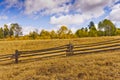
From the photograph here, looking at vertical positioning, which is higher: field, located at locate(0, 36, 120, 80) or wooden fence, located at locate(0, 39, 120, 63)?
wooden fence, located at locate(0, 39, 120, 63)

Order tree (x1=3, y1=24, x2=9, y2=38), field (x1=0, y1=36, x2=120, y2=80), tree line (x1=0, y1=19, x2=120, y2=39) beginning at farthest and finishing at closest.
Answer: tree (x1=3, y1=24, x2=9, y2=38) < tree line (x1=0, y1=19, x2=120, y2=39) < field (x1=0, y1=36, x2=120, y2=80)

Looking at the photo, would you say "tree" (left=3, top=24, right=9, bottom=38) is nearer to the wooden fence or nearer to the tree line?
the tree line

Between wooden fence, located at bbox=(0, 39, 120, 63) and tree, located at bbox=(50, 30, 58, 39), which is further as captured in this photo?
tree, located at bbox=(50, 30, 58, 39)

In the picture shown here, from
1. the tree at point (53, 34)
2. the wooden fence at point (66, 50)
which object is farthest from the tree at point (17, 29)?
Answer: the wooden fence at point (66, 50)

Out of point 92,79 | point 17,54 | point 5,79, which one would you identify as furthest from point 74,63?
point 17,54

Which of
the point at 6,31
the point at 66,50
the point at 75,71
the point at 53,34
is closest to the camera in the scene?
the point at 75,71

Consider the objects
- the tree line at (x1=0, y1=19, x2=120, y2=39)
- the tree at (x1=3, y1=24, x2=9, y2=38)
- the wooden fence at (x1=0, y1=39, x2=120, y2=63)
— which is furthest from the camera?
the tree at (x1=3, y1=24, x2=9, y2=38)

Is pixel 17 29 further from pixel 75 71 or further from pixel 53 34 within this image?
pixel 75 71

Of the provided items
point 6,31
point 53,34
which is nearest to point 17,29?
point 6,31

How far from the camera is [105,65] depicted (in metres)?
15.3

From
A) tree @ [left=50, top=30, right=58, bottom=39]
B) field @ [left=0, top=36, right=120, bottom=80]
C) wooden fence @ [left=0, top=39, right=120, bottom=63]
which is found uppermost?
tree @ [left=50, top=30, right=58, bottom=39]

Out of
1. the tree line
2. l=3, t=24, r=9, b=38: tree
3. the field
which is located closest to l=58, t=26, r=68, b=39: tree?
the tree line

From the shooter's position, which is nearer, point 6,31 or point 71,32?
point 71,32

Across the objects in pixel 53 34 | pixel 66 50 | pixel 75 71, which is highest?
pixel 53 34
